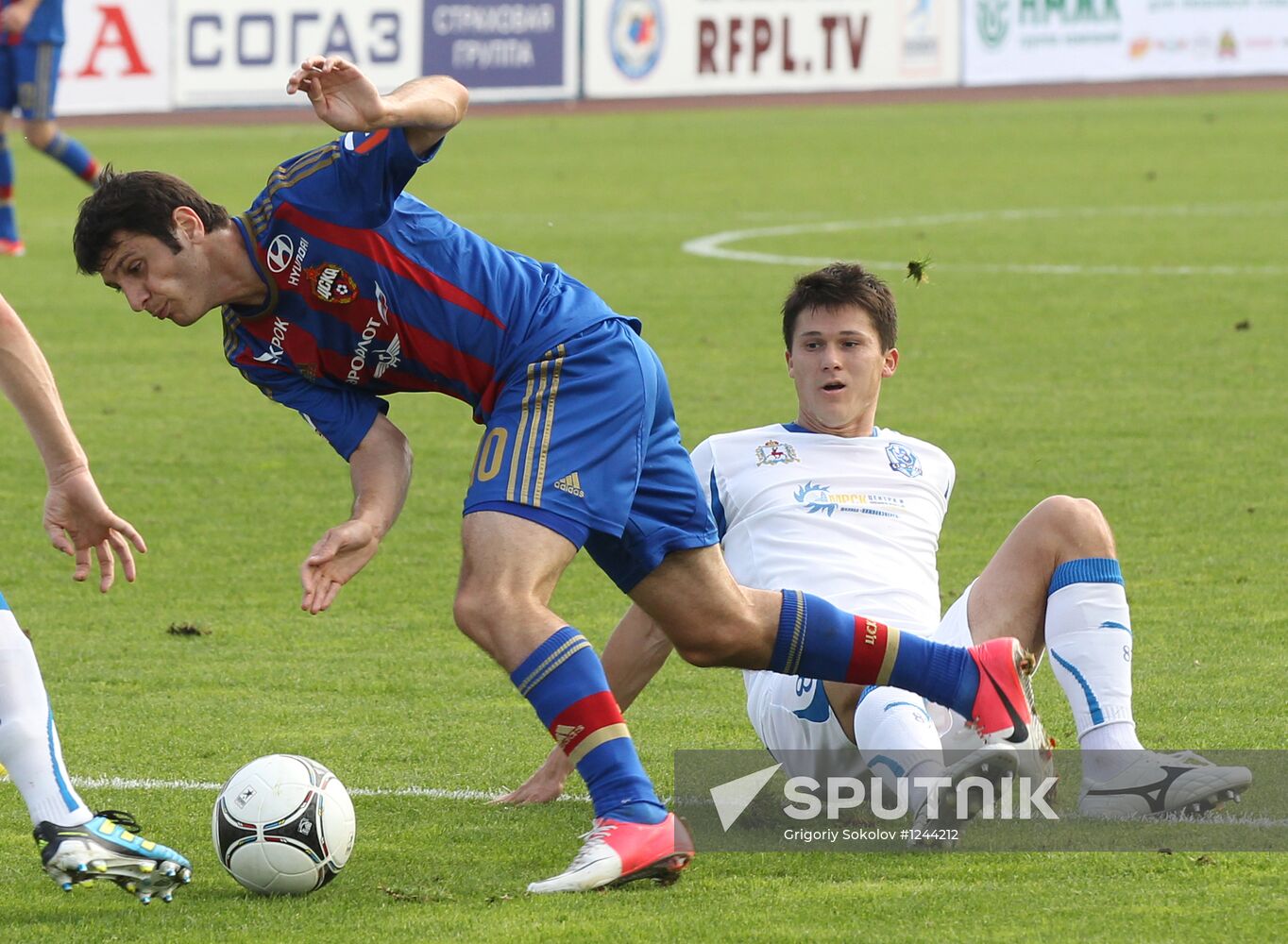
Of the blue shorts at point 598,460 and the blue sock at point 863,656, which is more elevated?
the blue shorts at point 598,460

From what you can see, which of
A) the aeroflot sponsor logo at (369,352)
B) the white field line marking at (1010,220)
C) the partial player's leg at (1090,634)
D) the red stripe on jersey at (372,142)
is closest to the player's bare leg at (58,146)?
the white field line marking at (1010,220)

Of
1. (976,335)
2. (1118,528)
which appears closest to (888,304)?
(1118,528)

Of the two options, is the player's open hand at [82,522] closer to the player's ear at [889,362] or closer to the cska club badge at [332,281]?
the cska club badge at [332,281]

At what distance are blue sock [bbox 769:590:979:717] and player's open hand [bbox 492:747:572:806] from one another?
2.08 feet

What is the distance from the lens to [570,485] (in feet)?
14.1

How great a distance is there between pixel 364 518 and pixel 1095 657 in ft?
5.15

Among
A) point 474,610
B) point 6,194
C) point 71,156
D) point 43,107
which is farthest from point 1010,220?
point 474,610

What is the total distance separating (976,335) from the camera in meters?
12.1

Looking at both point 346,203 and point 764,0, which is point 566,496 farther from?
point 764,0

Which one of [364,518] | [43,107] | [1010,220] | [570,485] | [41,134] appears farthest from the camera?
[1010,220]

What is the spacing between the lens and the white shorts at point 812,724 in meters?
4.73

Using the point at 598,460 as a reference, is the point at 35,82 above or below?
above

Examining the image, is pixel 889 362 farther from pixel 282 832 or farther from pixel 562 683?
pixel 282 832

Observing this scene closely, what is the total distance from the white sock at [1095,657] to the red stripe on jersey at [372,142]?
67.5 inches
